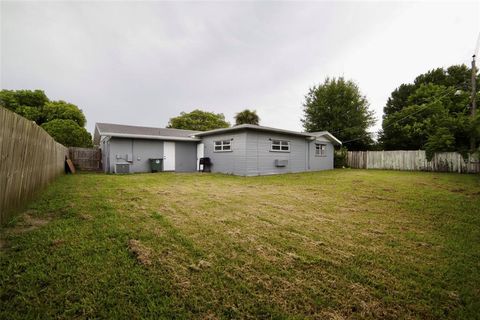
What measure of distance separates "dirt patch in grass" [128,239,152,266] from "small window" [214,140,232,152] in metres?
9.98

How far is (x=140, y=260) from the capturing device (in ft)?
7.36

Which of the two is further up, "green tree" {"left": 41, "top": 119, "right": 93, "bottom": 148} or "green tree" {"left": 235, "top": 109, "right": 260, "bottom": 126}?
"green tree" {"left": 235, "top": 109, "right": 260, "bottom": 126}

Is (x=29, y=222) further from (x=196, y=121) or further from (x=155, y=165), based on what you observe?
(x=196, y=121)

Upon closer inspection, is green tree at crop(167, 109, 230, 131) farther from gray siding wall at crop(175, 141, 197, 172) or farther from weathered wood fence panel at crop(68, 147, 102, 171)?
gray siding wall at crop(175, 141, 197, 172)

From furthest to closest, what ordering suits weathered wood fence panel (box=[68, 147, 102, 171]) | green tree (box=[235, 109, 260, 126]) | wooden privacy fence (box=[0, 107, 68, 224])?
green tree (box=[235, 109, 260, 126])
weathered wood fence panel (box=[68, 147, 102, 171])
wooden privacy fence (box=[0, 107, 68, 224])

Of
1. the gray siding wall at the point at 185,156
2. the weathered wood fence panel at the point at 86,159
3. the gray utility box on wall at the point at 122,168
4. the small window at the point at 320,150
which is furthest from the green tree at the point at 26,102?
the small window at the point at 320,150

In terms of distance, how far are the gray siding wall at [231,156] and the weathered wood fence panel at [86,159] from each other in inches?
363

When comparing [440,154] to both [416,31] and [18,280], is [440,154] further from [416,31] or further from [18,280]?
[18,280]

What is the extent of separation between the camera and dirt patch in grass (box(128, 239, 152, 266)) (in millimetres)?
2230

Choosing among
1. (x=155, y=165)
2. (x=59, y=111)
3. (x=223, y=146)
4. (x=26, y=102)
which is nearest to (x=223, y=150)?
(x=223, y=146)

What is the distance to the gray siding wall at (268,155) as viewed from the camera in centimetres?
1167

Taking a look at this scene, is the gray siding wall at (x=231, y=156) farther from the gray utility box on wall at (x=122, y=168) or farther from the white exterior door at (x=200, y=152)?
the gray utility box on wall at (x=122, y=168)

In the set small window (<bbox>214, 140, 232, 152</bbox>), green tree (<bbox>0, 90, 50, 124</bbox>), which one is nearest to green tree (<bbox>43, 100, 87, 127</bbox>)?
green tree (<bbox>0, 90, 50, 124</bbox>)

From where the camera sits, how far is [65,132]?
19891 millimetres
